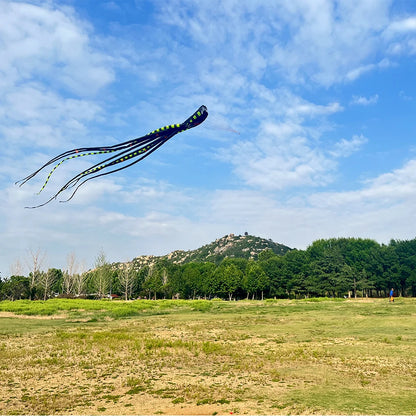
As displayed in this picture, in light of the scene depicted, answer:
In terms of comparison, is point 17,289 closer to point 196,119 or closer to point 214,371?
point 214,371

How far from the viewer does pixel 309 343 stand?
856 inches

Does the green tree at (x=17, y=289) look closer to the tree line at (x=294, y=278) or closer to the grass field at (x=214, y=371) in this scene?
the tree line at (x=294, y=278)

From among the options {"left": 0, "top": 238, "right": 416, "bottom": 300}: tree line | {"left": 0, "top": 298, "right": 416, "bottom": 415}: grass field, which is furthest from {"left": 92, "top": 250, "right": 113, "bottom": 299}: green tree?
{"left": 0, "top": 298, "right": 416, "bottom": 415}: grass field

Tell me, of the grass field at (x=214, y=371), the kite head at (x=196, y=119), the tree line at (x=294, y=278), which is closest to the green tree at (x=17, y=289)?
the tree line at (x=294, y=278)

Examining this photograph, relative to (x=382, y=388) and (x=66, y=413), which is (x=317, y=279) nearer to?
(x=382, y=388)

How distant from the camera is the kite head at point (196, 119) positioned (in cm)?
827

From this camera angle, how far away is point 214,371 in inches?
615

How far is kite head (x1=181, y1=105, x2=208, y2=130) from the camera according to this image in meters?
8.27

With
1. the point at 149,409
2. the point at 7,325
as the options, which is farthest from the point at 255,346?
the point at 7,325

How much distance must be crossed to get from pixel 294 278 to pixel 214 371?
8002 cm

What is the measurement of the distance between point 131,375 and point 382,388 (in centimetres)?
1012

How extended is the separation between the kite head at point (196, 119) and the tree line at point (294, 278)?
81.1 meters

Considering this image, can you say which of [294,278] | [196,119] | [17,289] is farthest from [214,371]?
[17,289]

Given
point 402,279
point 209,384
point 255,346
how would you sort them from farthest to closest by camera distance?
1. point 402,279
2. point 255,346
3. point 209,384
